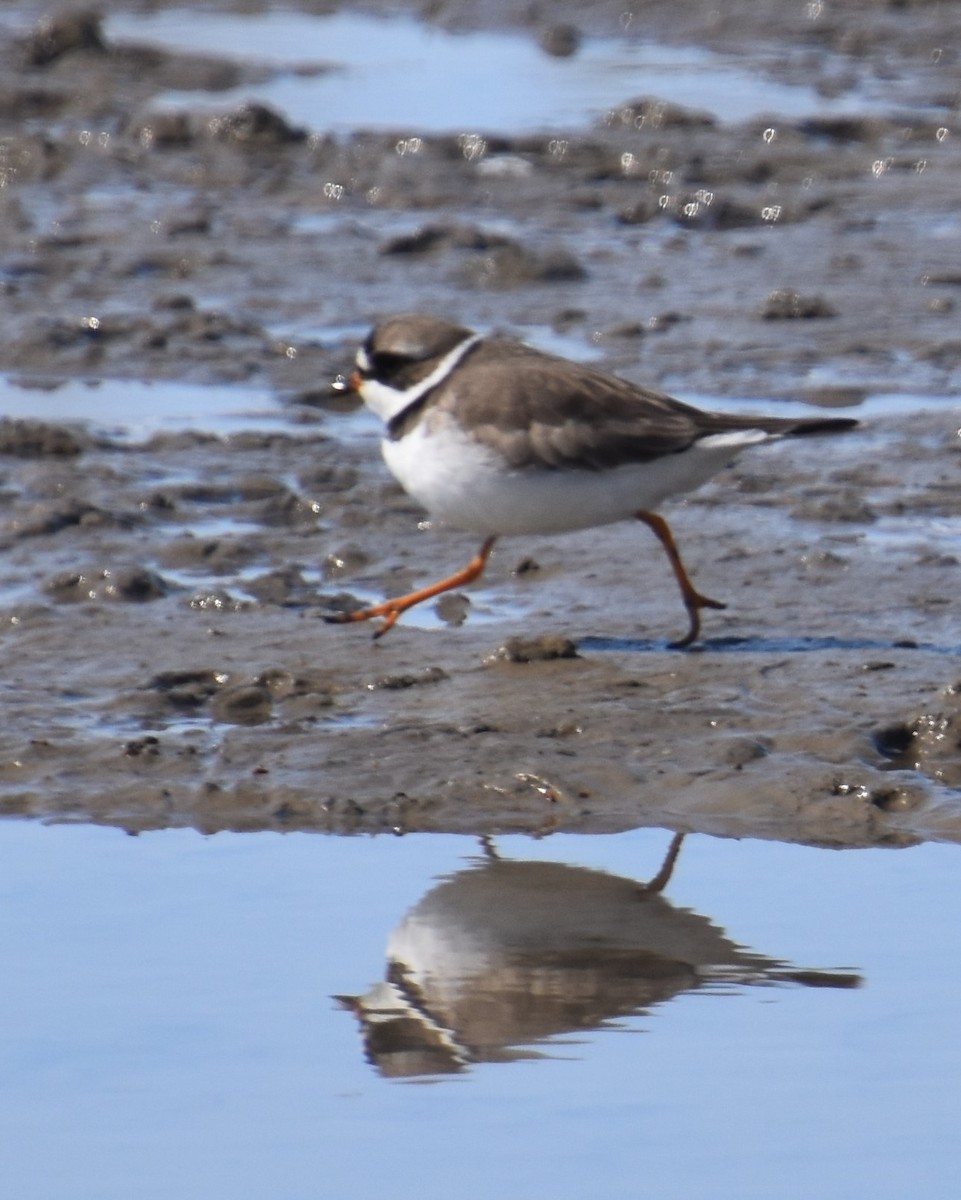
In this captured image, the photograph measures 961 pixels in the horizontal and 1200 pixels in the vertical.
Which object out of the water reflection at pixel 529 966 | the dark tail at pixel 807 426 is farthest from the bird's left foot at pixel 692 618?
the water reflection at pixel 529 966

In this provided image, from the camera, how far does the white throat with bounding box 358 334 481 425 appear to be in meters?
6.78

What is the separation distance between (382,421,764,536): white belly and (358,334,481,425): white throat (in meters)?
0.15

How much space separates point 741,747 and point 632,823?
1.50 ft

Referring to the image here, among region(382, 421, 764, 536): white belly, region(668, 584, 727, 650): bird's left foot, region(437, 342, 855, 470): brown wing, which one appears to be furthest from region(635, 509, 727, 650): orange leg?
region(437, 342, 855, 470): brown wing

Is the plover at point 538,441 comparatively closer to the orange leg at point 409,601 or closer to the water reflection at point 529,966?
the orange leg at point 409,601

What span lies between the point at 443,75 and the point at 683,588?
9632 millimetres

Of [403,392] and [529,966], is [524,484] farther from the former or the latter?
[529,966]

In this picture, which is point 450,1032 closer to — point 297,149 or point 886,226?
point 886,226

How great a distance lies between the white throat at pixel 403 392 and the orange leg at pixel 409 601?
0.46m

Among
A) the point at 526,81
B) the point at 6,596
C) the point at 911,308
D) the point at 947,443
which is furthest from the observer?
the point at 526,81

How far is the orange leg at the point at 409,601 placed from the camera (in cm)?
681

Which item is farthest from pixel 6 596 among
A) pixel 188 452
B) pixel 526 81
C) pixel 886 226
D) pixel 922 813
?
pixel 526 81

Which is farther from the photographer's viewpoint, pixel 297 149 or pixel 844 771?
pixel 297 149

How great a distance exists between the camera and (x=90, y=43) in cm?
1573
